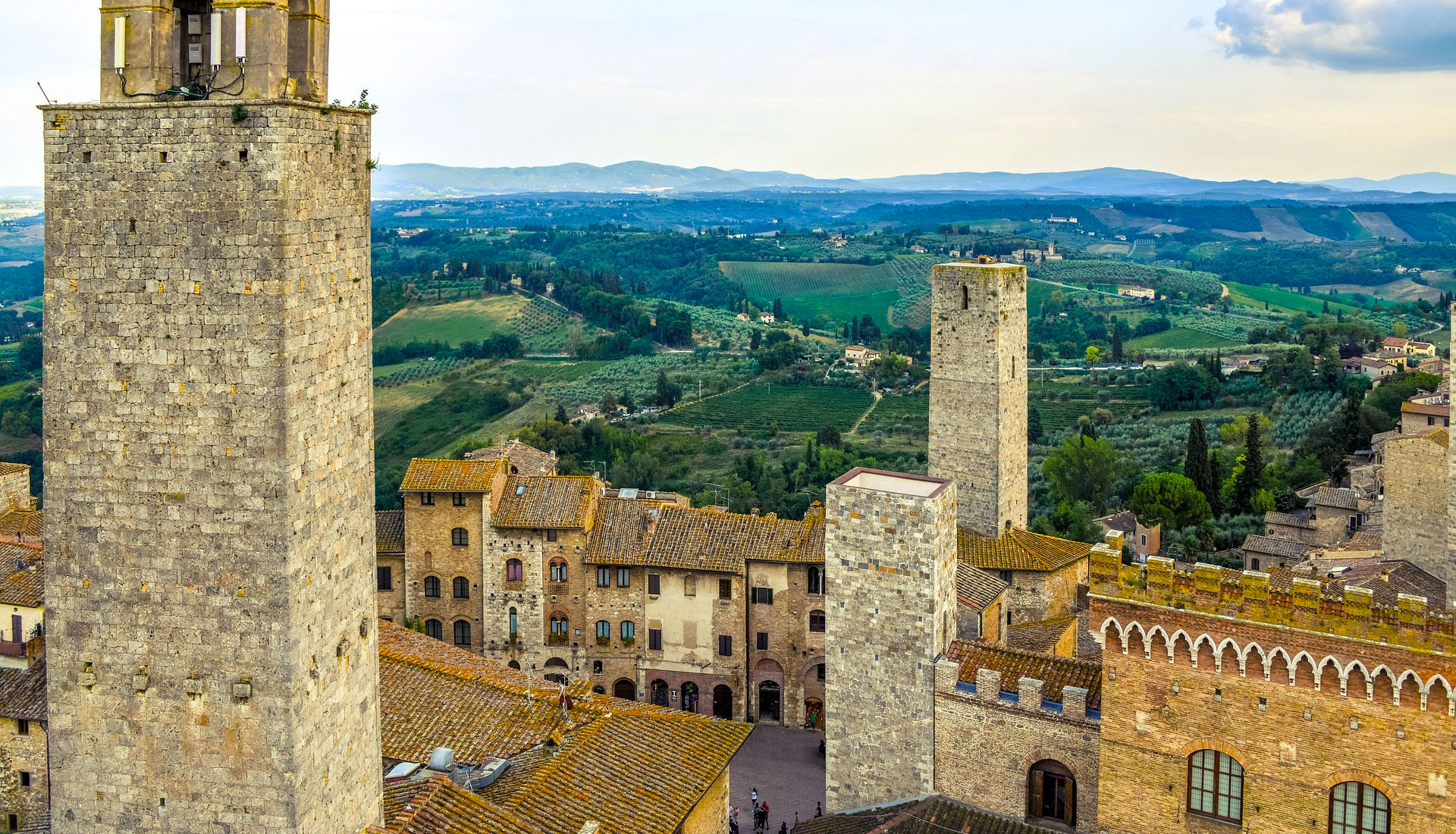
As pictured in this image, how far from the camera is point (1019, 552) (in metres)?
33.5

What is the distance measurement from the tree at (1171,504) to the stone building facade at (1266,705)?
32.3 meters

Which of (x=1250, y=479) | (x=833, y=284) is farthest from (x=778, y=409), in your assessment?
(x=833, y=284)

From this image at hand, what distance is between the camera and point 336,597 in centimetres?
1462

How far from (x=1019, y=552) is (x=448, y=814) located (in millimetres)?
20083

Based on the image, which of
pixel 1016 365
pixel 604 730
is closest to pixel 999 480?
pixel 1016 365

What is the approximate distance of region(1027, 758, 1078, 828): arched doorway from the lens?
68.3 feet

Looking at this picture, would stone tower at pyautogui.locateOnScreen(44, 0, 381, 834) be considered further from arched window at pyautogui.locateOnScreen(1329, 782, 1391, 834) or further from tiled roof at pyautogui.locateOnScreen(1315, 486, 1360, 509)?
tiled roof at pyautogui.locateOnScreen(1315, 486, 1360, 509)

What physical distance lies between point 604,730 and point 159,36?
1288cm

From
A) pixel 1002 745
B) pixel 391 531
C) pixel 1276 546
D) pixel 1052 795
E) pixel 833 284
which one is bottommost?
pixel 1052 795

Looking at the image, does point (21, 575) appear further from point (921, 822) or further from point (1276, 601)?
point (1276, 601)

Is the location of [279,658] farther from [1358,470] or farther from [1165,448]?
[1165,448]

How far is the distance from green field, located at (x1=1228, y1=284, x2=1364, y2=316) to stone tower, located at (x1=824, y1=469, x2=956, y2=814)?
12637 centimetres

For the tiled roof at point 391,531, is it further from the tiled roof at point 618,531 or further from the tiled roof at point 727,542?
the tiled roof at point 727,542

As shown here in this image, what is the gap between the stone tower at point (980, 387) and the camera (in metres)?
34.8
